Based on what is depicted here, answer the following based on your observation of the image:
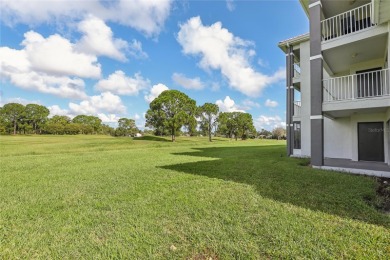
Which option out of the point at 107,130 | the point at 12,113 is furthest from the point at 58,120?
the point at 107,130

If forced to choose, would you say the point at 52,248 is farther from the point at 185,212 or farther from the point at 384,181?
the point at 384,181

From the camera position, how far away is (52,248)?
299 cm

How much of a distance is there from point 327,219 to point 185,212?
105 inches

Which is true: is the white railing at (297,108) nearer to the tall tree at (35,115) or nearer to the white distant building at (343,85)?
the white distant building at (343,85)

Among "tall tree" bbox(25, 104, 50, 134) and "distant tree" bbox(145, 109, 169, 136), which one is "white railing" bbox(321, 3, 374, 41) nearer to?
"distant tree" bbox(145, 109, 169, 136)

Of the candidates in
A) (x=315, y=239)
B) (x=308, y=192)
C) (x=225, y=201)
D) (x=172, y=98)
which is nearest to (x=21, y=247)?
(x=225, y=201)

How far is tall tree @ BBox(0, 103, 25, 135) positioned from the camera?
59281 millimetres

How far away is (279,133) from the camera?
62906mm

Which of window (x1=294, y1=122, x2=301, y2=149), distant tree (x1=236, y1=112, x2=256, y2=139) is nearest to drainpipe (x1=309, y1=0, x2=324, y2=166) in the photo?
window (x1=294, y1=122, x2=301, y2=149)

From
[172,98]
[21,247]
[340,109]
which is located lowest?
[21,247]

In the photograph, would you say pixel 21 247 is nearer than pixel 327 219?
Yes

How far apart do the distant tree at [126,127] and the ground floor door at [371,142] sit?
64674mm

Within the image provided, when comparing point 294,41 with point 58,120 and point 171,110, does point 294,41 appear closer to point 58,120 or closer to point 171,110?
point 171,110

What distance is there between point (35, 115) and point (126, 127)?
2657 centimetres
